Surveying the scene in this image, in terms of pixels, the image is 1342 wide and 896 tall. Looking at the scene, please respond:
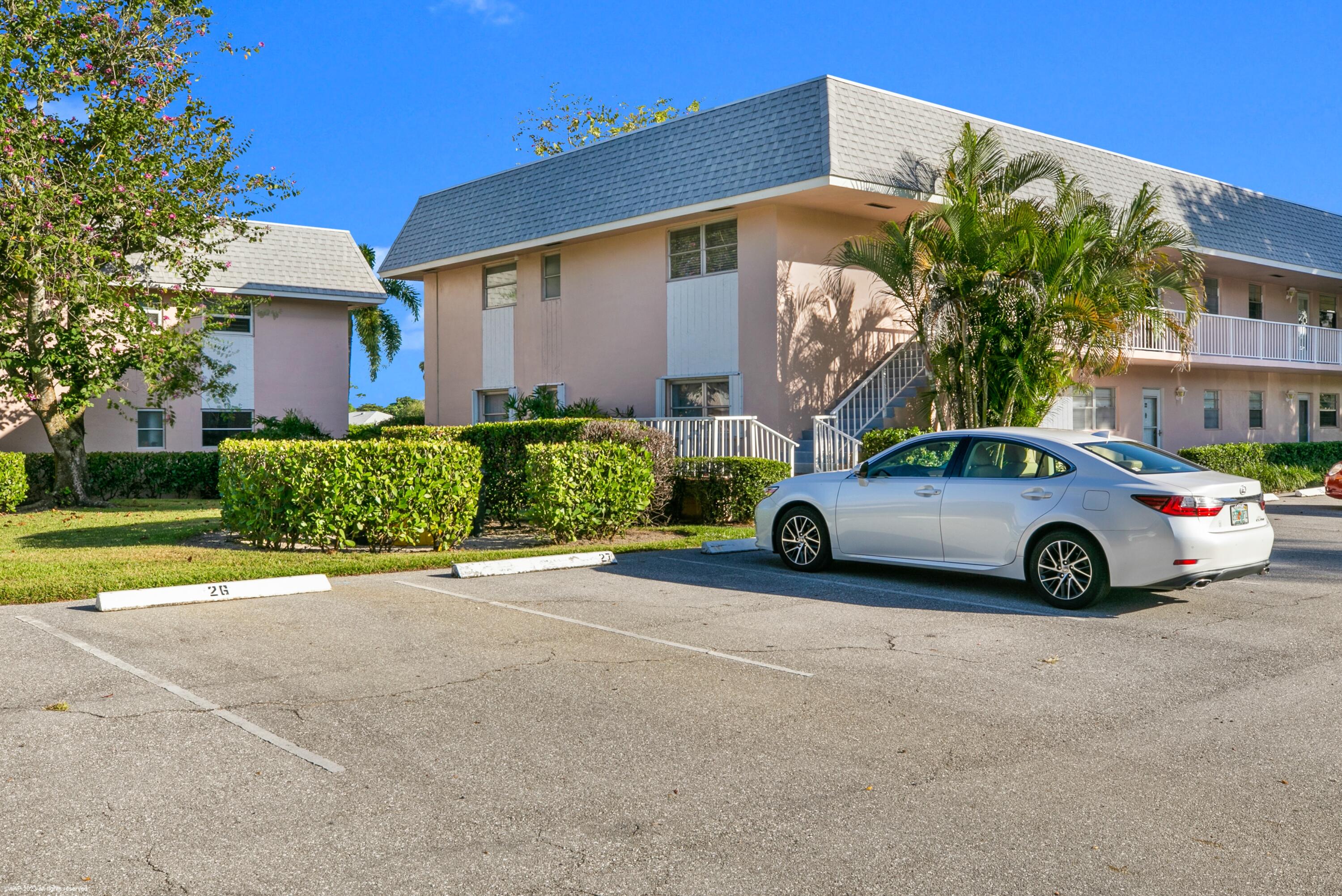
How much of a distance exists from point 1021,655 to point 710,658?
2.19 meters

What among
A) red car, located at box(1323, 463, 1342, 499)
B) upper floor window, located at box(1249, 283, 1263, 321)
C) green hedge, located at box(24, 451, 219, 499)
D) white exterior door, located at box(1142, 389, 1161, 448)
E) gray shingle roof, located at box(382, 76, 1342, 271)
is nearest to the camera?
gray shingle roof, located at box(382, 76, 1342, 271)

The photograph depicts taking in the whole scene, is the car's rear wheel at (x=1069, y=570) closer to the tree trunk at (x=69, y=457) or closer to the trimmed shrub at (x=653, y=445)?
the trimmed shrub at (x=653, y=445)

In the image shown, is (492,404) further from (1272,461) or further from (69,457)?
(1272,461)

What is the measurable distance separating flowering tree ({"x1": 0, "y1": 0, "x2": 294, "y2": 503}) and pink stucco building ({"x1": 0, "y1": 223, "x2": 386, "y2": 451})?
15.2 feet

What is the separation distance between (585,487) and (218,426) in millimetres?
16871

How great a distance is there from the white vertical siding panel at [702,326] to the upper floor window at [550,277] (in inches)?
145

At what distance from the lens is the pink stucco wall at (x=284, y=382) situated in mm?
25188

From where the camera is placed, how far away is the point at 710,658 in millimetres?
7441

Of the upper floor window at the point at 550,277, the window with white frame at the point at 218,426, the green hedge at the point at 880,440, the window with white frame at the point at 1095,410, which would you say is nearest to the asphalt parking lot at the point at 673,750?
the green hedge at the point at 880,440

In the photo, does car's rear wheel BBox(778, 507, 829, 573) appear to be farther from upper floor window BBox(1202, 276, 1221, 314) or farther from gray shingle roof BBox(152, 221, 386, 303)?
upper floor window BBox(1202, 276, 1221, 314)

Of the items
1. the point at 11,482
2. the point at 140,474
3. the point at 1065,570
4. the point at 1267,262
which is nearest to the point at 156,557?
the point at 1065,570

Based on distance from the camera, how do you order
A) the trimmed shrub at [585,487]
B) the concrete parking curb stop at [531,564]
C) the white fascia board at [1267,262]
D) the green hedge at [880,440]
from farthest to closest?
the white fascia board at [1267,262]
the green hedge at [880,440]
the trimmed shrub at [585,487]
the concrete parking curb stop at [531,564]

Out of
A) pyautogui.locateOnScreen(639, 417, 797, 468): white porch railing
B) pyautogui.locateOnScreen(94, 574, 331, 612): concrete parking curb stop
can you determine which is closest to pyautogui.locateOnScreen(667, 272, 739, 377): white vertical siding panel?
pyautogui.locateOnScreen(639, 417, 797, 468): white porch railing

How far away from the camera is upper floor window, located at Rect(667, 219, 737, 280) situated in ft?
66.8
